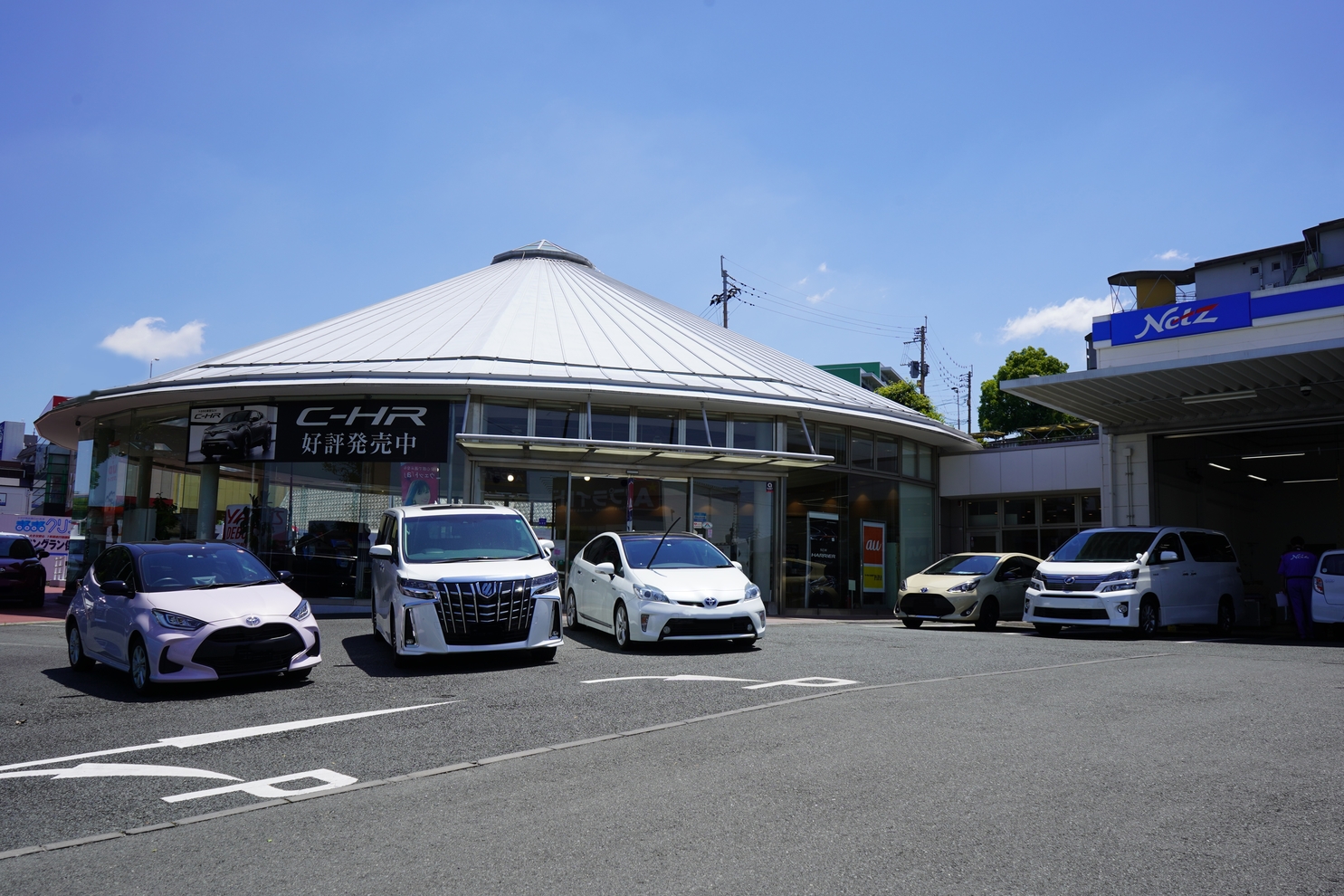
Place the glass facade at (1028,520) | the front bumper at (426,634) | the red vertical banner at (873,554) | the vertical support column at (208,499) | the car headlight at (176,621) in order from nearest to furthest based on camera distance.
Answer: the car headlight at (176,621), the front bumper at (426,634), the vertical support column at (208,499), the red vertical banner at (873,554), the glass facade at (1028,520)

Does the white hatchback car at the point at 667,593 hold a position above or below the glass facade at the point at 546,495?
below

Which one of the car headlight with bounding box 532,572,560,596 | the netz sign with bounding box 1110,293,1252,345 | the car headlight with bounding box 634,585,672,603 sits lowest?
the car headlight with bounding box 634,585,672,603

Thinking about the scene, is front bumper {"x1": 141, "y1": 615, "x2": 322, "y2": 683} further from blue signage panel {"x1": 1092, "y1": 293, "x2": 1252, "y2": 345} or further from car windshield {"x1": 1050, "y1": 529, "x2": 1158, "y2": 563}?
blue signage panel {"x1": 1092, "y1": 293, "x2": 1252, "y2": 345}

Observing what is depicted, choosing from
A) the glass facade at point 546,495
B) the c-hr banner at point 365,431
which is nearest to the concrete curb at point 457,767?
the glass facade at point 546,495

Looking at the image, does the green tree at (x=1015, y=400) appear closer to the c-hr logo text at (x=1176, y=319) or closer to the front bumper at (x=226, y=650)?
the c-hr logo text at (x=1176, y=319)

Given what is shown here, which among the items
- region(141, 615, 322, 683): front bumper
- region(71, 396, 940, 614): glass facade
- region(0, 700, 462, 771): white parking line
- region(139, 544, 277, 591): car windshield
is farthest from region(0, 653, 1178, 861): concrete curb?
region(71, 396, 940, 614): glass facade

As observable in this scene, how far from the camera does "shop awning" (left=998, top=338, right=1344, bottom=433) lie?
55.8 feet

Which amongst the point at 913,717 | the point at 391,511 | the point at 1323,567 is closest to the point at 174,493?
the point at 391,511

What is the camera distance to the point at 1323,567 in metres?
15.4

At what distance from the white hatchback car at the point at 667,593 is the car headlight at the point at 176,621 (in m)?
4.90

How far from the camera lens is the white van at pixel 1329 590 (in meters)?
15.0

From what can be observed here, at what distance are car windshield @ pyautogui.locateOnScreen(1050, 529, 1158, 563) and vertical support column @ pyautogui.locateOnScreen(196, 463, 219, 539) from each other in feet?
54.1

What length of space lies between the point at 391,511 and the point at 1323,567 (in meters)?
13.8

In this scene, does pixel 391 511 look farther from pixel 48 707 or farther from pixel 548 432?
pixel 548 432
